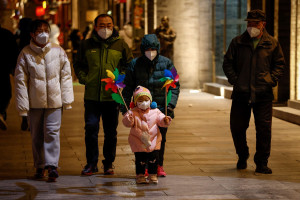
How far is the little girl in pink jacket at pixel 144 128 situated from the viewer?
7910 millimetres

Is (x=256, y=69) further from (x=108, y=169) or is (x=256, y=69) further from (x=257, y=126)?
(x=108, y=169)

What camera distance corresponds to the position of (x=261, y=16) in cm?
867

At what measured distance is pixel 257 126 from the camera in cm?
884

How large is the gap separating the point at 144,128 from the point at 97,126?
852 mm

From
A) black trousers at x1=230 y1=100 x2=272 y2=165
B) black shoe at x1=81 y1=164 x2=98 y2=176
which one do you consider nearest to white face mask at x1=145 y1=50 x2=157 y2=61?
black trousers at x1=230 y1=100 x2=272 y2=165

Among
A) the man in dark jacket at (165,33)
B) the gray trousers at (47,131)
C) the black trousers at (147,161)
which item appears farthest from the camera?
the man in dark jacket at (165,33)

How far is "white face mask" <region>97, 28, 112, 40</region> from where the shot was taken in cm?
852

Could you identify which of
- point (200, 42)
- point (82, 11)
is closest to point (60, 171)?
point (200, 42)

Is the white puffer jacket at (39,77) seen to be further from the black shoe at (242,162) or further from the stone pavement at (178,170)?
the black shoe at (242,162)

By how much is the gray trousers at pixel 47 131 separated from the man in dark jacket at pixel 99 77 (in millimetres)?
374

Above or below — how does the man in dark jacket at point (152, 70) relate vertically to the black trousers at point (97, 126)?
above

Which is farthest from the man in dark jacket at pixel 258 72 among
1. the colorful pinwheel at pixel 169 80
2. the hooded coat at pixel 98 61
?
the hooded coat at pixel 98 61

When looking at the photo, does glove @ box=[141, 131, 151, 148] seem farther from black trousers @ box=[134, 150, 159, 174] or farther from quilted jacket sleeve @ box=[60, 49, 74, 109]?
quilted jacket sleeve @ box=[60, 49, 74, 109]

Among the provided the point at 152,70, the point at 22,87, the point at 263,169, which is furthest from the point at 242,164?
the point at 22,87
